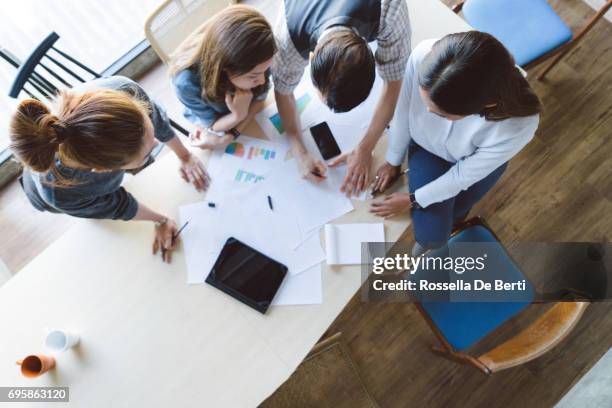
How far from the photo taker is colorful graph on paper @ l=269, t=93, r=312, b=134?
156cm

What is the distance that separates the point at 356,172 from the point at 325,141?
0.54 ft

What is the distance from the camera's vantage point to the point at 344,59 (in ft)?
3.61

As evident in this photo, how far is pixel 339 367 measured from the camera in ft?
6.12

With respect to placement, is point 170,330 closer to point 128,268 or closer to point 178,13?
point 128,268

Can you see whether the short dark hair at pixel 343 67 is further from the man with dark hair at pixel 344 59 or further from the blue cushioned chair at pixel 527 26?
the blue cushioned chair at pixel 527 26

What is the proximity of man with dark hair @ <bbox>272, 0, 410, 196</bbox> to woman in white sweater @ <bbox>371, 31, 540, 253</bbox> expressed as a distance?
70 mm

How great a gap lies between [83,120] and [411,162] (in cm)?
104

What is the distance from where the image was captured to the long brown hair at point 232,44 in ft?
4.10

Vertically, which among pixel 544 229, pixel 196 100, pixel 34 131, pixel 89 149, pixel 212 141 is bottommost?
pixel 544 229

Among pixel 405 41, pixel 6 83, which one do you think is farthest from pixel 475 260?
pixel 6 83

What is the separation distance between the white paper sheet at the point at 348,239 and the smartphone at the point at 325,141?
26 centimetres

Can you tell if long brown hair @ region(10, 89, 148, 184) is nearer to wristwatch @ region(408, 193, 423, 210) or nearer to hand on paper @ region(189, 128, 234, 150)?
hand on paper @ region(189, 128, 234, 150)

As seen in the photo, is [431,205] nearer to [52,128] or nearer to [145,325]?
[145,325]

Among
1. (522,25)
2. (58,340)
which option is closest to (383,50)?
(522,25)
